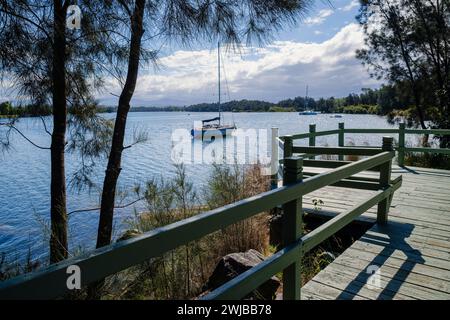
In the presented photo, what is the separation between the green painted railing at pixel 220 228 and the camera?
1051mm

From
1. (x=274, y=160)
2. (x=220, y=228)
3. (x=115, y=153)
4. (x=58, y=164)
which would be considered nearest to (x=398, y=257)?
(x=220, y=228)

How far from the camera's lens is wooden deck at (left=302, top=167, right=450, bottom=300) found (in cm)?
280

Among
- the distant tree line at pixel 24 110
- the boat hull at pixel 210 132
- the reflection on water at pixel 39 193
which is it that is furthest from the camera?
the boat hull at pixel 210 132

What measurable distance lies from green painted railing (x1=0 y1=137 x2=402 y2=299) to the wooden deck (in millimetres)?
462

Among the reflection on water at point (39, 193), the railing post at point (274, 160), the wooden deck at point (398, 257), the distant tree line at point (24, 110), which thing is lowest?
the reflection on water at point (39, 193)

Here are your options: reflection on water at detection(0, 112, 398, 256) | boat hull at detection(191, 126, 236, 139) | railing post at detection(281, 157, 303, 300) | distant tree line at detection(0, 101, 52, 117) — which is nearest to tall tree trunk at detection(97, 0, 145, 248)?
reflection on water at detection(0, 112, 398, 256)

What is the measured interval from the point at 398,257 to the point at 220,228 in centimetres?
251

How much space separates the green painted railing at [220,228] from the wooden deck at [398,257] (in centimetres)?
46

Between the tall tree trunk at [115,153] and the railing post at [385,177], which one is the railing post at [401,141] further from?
the tall tree trunk at [115,153]

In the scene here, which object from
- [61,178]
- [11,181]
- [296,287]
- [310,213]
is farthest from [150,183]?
[11,181]

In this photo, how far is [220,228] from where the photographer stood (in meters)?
1.68

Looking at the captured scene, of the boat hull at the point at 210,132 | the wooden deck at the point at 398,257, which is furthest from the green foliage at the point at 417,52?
the boat hull at the point at 210,132

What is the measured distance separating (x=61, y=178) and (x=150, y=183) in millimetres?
1330

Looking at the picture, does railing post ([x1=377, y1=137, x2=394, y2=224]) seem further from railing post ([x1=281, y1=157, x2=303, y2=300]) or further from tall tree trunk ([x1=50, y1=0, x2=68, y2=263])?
tall tree trunk ([x1=50, y1=0, x2=68, y2=263])
